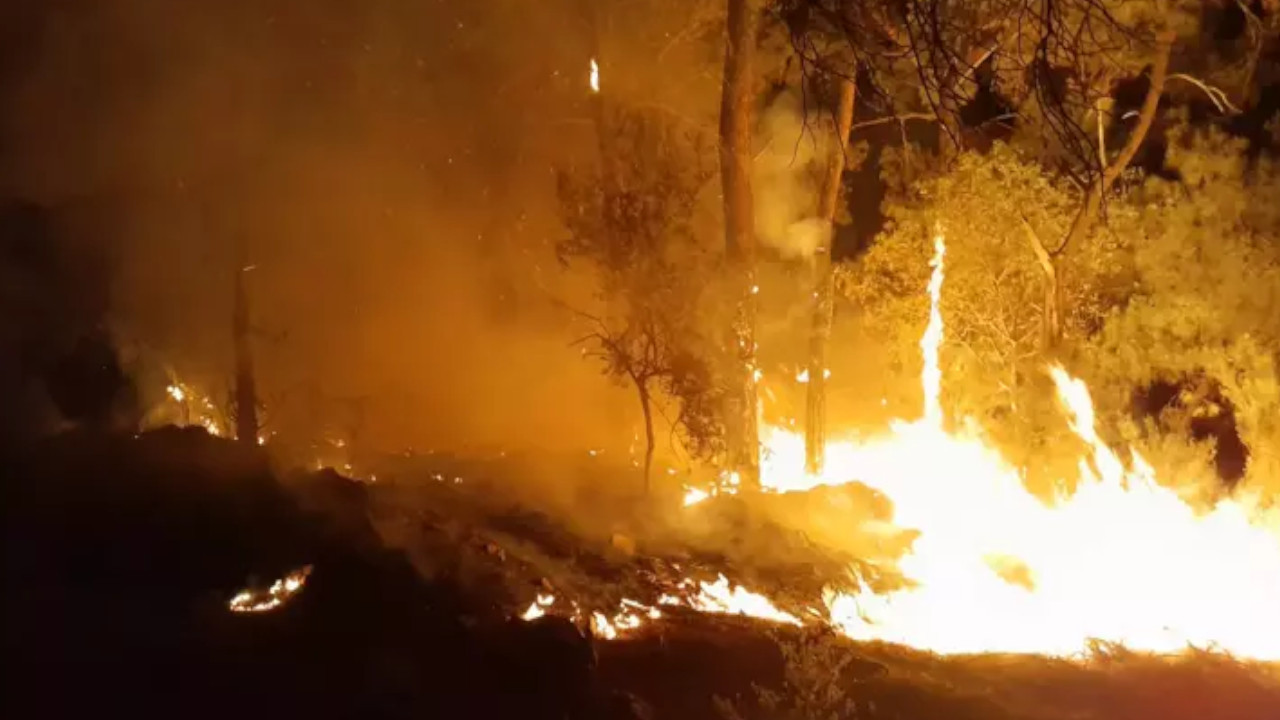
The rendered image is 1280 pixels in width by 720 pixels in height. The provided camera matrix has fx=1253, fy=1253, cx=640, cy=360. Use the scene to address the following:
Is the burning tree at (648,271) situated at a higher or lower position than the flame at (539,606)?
higher

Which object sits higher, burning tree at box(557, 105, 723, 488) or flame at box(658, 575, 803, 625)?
burning tree at box(557, 105, 723, 488)

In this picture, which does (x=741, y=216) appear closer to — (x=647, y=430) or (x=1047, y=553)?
(x=647, y=430)

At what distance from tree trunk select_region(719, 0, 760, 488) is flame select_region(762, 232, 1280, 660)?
1.04 m

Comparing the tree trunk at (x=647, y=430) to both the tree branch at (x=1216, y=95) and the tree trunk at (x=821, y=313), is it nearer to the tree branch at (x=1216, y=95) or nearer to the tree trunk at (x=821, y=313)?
the tree trunk at (x=821, y=313)

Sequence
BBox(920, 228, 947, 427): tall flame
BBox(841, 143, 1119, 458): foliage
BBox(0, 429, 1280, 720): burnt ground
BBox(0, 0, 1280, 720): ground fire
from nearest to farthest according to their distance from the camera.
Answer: BBox(0, 429, 1280, 720): burnt ground < BBox(0, 0, 1280, 720): ground fire < BBox(841, 143, 1119, 458): foliage < BBox(920, 228, 947, 427): tall flame

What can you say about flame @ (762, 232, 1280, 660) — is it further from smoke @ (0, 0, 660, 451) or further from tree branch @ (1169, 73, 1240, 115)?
smoke @ (0, 0, 660, 451)

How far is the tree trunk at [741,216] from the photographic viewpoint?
12859mm

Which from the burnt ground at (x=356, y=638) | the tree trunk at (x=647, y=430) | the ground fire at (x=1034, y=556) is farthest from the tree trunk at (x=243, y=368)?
the burnt ground at (x=356, y=638)

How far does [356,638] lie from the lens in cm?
592

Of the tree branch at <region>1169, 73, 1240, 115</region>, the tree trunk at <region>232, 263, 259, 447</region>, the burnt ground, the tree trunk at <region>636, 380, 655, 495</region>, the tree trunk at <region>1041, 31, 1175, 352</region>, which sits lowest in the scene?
the burnt ground

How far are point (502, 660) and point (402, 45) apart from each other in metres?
10.8

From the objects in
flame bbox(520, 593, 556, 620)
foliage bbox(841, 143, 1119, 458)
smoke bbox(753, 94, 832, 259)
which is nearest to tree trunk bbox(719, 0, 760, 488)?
smoke bbox(753, 94, 832, 259)

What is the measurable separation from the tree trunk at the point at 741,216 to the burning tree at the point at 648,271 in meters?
0.32

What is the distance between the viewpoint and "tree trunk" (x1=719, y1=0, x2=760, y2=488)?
1286 centimetres
